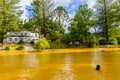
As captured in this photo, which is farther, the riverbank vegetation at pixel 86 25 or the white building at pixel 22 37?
the white building at pixel 22 37

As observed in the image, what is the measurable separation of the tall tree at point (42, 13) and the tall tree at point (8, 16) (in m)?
12.9

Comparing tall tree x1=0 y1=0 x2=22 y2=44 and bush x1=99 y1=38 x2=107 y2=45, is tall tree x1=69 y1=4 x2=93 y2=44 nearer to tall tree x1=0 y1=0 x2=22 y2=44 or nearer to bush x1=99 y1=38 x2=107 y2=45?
bush x1=99 y1=38 x2=107 y2=45

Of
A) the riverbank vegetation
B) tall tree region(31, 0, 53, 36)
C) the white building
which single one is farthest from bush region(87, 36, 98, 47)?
the white building

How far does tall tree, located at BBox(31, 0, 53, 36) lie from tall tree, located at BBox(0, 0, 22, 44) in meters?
12.9

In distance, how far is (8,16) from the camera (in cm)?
6769

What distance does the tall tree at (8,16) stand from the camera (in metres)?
66.4

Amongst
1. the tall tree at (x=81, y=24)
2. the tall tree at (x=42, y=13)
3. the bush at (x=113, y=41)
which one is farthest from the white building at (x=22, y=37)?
the bush at (x=113, y=41)

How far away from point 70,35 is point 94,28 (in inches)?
345

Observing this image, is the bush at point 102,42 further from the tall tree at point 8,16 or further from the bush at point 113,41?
the tall tree at point 8,16

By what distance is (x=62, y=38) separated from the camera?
7400 cm

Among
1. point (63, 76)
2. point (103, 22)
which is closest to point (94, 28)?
point (103, 22)

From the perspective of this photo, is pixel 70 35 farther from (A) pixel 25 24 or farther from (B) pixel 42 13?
(A) pixel 25 24

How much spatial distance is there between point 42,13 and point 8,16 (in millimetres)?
16885

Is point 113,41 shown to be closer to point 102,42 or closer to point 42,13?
point 102,42
